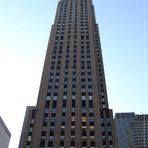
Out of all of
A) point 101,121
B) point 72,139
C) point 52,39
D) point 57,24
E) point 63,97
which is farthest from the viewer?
point 57,24

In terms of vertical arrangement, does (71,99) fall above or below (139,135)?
→ below

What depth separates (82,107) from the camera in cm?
8481

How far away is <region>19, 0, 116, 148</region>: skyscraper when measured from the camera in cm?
7575

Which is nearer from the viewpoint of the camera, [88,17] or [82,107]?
[82,107]

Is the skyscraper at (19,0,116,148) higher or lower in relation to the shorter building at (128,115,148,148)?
lower

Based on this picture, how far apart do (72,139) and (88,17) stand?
72709mm

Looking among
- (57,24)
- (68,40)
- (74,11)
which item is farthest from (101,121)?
(74,11)

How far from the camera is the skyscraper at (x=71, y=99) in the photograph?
2982 inches

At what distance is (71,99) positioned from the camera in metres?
87.1

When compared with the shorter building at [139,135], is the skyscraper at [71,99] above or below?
below

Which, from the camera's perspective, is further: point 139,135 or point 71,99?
point 139,135

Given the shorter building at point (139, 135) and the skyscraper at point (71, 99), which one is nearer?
the skyscraper at point (71, 99)

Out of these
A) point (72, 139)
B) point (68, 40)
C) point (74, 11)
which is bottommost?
point (72, 139)

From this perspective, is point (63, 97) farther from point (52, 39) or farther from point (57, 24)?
point (57, 24)
